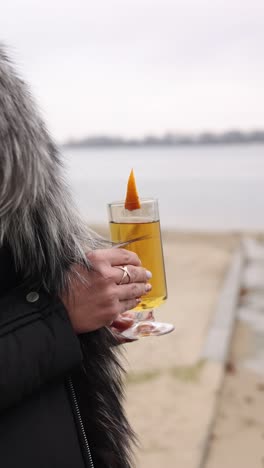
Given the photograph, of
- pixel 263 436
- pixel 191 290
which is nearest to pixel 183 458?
pixel 263 436

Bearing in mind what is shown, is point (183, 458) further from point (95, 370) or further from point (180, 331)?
point (180, 331)

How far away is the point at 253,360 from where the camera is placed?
179 inches

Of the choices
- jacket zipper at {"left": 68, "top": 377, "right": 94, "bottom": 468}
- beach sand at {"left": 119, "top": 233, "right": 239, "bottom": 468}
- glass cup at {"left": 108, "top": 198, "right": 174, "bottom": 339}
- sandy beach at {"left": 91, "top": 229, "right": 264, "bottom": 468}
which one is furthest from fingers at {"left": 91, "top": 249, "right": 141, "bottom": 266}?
sandy beach at {"left": 91, "top": 229, "right": 264, "bottom": 468}

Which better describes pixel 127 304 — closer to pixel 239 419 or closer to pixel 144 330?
pixel 144 330

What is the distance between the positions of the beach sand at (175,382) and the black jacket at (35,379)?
0.34m

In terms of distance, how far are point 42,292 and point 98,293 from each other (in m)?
0.10

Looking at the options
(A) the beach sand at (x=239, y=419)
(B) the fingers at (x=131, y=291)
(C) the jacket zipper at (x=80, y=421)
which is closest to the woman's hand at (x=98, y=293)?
(B) the fingers at (x=131, y=291)

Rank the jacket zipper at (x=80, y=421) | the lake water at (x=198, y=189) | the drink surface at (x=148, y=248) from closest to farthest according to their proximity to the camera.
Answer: the jacket zipper at (x=80, y=421) → the drink surface at (x=148, y=248) → the lake water at (x=198, y=189)

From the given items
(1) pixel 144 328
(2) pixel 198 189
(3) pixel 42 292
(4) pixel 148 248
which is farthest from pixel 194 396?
(2) pixel 198 189

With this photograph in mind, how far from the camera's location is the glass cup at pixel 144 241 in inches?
53.1

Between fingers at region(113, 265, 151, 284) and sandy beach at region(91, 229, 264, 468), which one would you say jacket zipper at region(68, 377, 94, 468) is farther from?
sandy beach at region(91, 229, 264, 468)

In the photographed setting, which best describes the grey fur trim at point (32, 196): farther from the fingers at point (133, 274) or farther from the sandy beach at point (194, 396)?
the sandy beach at point (194, 396)

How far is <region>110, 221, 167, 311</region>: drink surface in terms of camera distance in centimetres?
135

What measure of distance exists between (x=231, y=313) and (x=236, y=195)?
1762cm
